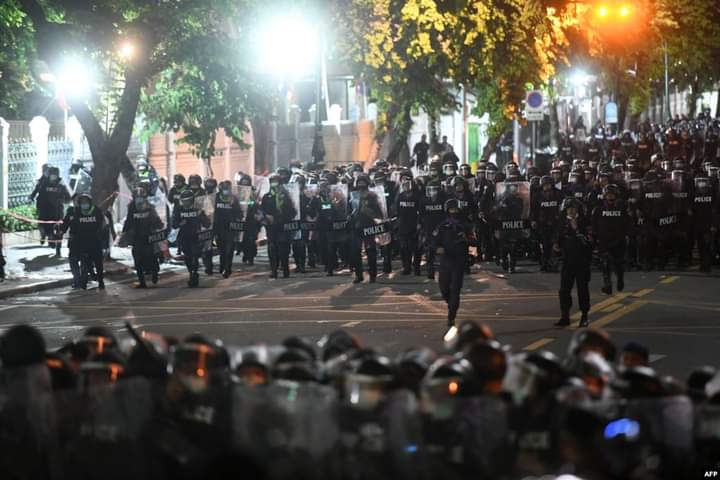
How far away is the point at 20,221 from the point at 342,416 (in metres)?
27.3

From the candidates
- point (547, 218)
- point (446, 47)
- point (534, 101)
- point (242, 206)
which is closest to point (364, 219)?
point (547, 218)

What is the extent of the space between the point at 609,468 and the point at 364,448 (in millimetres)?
1042

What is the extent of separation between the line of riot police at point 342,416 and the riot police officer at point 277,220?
61.0 ft

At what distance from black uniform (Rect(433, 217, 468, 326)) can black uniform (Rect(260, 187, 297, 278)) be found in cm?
791

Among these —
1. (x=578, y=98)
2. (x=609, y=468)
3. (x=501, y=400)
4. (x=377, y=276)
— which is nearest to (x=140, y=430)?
(x=501, y=400)

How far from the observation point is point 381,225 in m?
24.8

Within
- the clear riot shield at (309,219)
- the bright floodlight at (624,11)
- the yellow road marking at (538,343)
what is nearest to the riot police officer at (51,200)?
the clear riot shield at (309,219)

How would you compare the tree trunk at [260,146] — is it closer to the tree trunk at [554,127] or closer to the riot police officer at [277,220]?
the riot police officer at [277,220]

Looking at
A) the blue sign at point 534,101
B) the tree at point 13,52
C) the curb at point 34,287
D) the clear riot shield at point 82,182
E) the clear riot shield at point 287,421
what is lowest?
the curb at point 34,287

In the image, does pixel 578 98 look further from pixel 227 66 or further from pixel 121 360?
pixel 121 360

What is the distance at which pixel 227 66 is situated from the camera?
93.1ft

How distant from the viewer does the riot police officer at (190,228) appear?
2434 cm

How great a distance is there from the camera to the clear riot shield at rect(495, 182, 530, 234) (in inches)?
1013

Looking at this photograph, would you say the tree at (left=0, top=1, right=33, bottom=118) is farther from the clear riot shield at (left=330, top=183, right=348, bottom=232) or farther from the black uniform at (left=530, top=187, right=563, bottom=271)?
the black uniform at (left=530, top=187, right=563, bottom=271)
